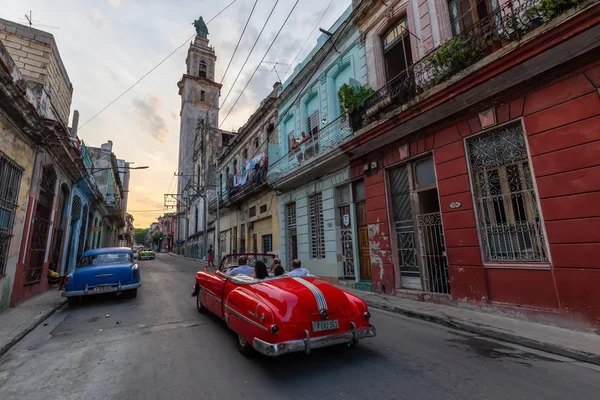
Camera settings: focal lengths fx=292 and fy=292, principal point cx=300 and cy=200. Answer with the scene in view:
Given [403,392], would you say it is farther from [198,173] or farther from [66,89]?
[198,173]

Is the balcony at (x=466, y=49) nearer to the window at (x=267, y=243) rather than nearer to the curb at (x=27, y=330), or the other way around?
the curb at (x=27, y=330)

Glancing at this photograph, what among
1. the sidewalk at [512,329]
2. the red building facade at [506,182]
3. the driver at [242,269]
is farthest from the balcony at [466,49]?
the driver at [242,269]

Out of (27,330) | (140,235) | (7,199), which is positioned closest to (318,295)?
(27,330)

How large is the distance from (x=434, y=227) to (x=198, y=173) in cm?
3793

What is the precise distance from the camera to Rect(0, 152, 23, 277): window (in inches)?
267

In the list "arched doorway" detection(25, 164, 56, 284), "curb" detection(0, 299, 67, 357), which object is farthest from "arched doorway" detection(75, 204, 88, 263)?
"curb" detection(0, 299, 67, 357)

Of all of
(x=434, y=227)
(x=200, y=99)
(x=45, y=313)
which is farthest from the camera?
(x=200, y=99)

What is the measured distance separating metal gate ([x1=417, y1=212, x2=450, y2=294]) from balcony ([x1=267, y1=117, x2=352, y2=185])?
3.84m

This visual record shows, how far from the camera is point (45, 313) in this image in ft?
22.0

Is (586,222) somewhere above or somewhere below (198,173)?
below

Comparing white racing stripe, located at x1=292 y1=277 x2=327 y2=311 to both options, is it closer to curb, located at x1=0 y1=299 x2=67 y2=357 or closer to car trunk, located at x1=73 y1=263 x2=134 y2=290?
curb, located at x1=0 y1=299 x2=67 y2=357

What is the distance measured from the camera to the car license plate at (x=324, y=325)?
3.49 meters

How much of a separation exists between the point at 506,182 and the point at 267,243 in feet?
43.3

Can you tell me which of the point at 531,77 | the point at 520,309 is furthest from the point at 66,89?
the point at 520,309
